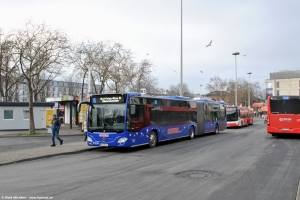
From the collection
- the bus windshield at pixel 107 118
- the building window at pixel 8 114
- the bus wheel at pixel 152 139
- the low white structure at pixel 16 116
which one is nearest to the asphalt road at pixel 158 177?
the bus windshield at pixel 107 118

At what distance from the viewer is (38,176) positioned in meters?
8.46

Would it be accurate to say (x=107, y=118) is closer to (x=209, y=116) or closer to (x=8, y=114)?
(x=209, y=116)

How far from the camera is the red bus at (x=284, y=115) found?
1958cm

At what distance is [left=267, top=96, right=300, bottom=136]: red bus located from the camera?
19.6 metres

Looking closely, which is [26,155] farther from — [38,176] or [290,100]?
[290,100]

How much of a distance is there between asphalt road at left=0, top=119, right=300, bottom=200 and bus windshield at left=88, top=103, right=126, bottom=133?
6.71 ft

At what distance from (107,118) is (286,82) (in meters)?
93.9

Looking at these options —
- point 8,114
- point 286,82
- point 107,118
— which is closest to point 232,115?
point 8,114

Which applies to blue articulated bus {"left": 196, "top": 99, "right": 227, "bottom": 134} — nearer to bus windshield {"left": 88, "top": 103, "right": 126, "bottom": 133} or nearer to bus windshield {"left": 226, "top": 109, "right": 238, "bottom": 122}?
bus windshield {"left": 226, "top": 109, "right": 238, "bottom": 122}

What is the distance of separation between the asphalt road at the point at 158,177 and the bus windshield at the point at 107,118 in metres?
2.05

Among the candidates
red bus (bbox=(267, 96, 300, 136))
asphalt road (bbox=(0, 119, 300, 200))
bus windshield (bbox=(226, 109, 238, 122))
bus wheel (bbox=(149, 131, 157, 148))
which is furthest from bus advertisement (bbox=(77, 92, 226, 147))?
bus windshield (bbox=(226, 109, 238, 122))

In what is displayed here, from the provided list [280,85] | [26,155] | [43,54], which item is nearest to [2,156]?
[26,155]

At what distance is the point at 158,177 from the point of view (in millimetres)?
8180

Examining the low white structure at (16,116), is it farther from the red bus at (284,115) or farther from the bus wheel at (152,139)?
the red bus at (284,115)
